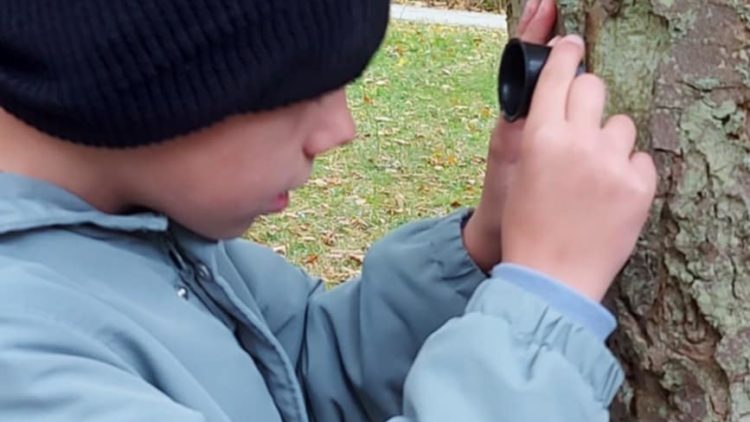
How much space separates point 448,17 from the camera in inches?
299

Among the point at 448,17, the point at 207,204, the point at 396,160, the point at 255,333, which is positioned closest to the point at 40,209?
the point at 207,204

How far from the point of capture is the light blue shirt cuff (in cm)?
84

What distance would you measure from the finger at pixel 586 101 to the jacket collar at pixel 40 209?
33 cm

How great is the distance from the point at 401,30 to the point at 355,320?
5868 millimetres

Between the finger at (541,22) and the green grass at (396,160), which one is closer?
the finger at (541,22)

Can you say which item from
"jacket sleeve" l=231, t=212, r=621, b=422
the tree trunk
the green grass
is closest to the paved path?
the green grass

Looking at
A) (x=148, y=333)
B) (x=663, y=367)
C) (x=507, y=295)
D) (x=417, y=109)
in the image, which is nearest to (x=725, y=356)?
(x=663, y=367)

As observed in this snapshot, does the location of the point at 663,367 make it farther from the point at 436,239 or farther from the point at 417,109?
the point at 417,109

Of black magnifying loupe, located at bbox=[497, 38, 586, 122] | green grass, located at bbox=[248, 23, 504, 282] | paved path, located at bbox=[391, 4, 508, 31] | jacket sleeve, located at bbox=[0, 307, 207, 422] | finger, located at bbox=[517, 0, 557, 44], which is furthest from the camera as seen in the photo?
paved path, located at bbox=[391, 4, 508, 31]

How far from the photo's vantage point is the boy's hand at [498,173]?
1.03m

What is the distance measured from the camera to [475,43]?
6.69 metres

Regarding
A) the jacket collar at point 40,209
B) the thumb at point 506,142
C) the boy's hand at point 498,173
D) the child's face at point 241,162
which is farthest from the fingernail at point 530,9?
the jacket collar at point 40,209

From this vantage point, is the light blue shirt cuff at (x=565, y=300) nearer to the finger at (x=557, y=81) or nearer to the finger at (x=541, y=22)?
the finger at (x=557, y=81)

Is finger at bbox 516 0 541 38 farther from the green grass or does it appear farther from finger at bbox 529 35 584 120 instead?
the green grass
